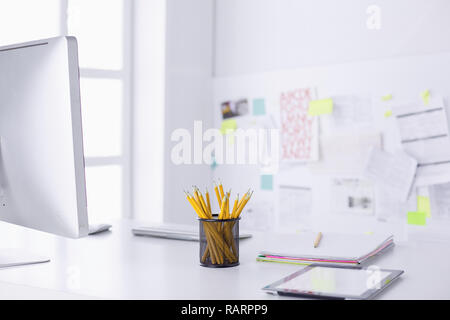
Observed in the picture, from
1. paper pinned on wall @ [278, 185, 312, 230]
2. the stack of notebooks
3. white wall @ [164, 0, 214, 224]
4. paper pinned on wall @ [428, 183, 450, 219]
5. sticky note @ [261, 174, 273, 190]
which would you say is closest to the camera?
the stack of notebooks

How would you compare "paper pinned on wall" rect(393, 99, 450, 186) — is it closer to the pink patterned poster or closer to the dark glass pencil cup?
the pink patterned poster

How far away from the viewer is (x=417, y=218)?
228 centimetres

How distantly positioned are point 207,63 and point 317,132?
798 millimetres

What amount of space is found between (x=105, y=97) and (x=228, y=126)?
644 mm

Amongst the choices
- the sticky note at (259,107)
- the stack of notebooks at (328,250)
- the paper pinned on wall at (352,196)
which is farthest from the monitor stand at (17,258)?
the sticky note at (259,107)

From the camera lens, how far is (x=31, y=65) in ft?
3.66

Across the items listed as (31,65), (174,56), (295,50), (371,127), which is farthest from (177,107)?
(31,65)

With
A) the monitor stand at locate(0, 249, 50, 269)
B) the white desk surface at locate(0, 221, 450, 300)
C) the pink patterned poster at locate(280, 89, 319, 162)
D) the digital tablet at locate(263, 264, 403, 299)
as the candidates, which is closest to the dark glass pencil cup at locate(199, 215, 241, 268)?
the white desk surface at locate(0, 221, 450, 300)

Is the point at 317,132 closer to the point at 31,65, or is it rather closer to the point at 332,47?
the point at 332,47

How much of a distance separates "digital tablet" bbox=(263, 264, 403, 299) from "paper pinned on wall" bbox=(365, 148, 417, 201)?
4.17ft

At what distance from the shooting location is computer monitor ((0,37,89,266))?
1060 millimetres

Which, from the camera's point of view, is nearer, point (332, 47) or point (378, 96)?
point (378, 96)

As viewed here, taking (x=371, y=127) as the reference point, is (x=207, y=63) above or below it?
above

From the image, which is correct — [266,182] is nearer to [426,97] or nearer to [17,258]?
[426,97]
